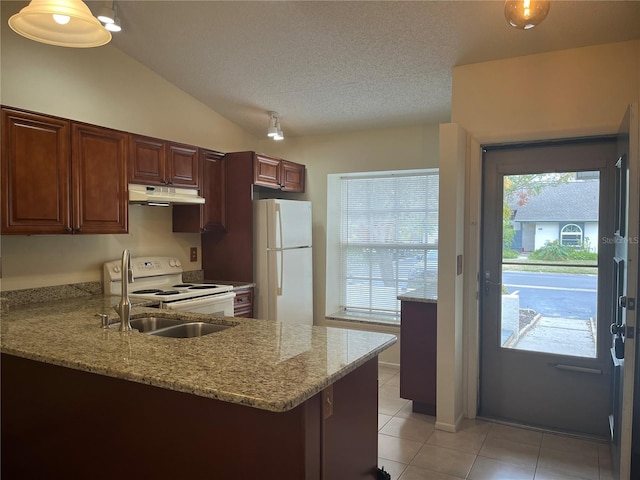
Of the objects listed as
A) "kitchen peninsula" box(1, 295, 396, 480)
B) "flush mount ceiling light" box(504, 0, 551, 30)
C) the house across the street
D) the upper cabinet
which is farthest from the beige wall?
the upper cabinet

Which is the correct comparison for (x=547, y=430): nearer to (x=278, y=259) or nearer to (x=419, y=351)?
(x=419, y=351)

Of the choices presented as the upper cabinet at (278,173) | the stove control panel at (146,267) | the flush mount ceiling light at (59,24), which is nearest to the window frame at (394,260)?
the upper cabinet at (278,173)

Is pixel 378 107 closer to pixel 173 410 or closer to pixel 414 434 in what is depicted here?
pixel 414 434

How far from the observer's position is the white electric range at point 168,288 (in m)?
3.40

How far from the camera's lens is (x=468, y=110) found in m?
3.23

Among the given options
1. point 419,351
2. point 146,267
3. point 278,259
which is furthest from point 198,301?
point 419,351

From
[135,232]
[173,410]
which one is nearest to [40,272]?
[135,232]

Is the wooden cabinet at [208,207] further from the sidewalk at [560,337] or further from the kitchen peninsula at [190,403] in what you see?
the sidewalk at [560,337]

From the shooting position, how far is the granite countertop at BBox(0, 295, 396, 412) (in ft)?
4.61

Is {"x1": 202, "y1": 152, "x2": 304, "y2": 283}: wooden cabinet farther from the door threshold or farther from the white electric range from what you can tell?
the door threshold

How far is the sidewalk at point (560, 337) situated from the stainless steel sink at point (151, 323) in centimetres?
237

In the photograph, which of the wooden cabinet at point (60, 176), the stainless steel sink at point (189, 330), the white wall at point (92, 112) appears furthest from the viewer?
the white wall at point (92, 112)

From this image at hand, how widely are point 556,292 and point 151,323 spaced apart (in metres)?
2.64

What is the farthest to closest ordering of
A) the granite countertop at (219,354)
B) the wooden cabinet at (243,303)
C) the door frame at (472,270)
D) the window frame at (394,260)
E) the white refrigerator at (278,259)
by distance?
the window frame at (394,260) < the white refrigerator at (278,259) < the wooden cabinet at (243,303) < the door frame at (472,270) < the granite countertop at (219,354)
